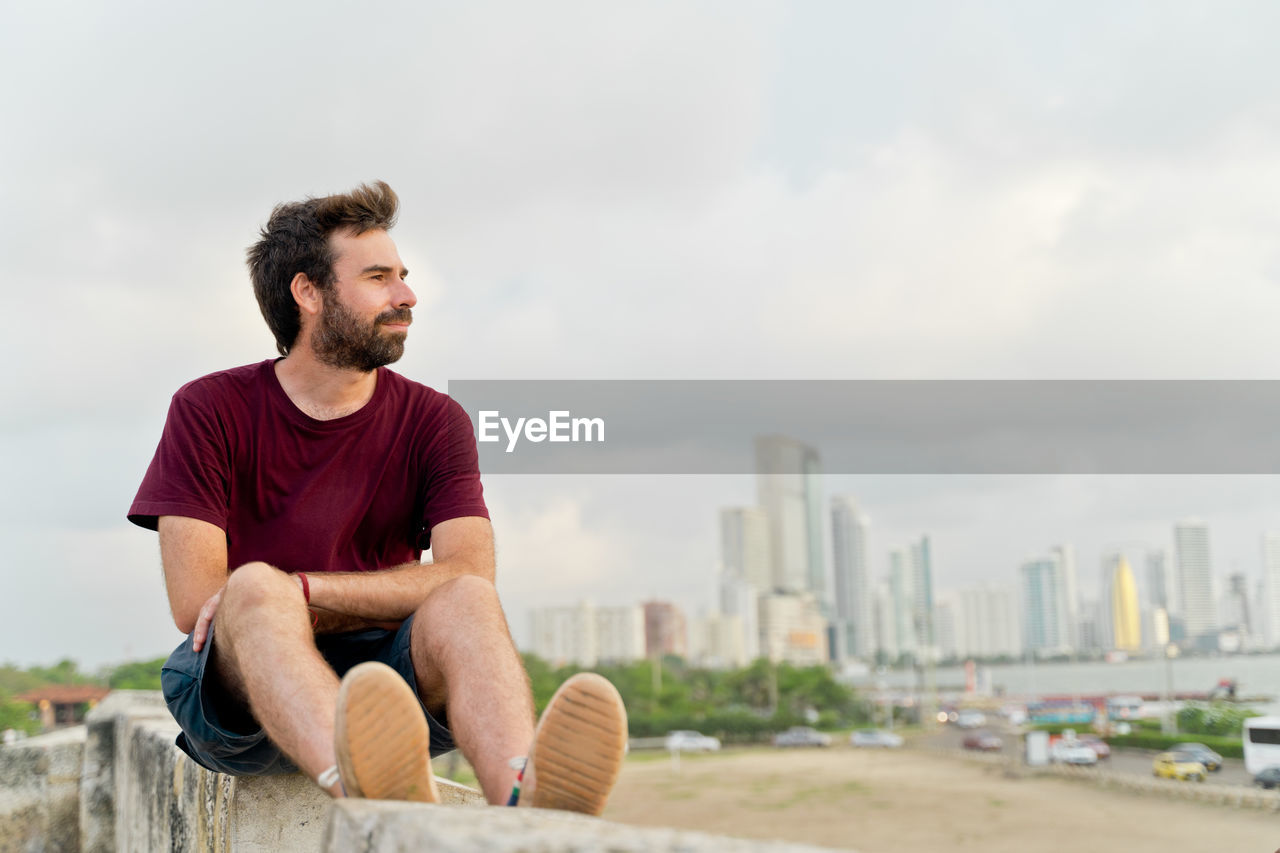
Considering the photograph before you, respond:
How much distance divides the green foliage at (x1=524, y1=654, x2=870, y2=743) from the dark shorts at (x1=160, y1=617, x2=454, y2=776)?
5594cm

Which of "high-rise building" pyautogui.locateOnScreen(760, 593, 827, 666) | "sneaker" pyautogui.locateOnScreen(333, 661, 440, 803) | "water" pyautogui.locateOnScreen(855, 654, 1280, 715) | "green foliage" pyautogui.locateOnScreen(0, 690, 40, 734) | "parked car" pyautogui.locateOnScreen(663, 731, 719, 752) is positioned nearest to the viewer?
"sneaker" pyautogui.locateOnScreen(333, 661, 440, 803)

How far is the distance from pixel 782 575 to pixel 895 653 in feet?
48.6

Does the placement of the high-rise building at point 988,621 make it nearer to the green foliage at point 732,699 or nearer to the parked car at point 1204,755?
the green foliage at point 732,699

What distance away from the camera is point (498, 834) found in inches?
34.6

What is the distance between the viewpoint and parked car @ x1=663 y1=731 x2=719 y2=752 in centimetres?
5466

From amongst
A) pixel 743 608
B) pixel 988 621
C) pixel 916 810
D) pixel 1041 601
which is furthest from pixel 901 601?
pixel 916 810

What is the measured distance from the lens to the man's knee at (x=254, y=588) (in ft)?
5.05

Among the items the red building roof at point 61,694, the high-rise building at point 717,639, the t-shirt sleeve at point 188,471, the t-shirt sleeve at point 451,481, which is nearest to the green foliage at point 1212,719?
the high-rise building at point 717,639

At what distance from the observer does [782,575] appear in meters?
120

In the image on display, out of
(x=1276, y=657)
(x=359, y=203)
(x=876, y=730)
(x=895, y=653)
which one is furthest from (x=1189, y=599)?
(x=359, y=203)

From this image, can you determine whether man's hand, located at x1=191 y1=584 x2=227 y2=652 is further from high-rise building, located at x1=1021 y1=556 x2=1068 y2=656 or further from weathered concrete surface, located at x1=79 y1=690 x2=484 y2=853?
high-rise building, located at x1=1021 y1=556 x2=1068 y2=656

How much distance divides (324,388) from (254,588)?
61cm

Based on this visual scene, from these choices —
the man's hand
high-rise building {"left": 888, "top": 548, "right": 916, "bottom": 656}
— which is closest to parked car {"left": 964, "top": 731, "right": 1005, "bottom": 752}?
high-rise building {"left": 888, "top": 548, "right": 916, "bottom": 656}

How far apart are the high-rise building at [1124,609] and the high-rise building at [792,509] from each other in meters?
29.4
